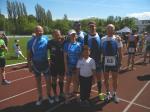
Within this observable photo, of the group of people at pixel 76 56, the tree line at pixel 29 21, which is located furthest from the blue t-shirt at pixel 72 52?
the tree line at pixel 29 21

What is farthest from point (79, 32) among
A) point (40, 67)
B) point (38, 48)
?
point (40, 67)

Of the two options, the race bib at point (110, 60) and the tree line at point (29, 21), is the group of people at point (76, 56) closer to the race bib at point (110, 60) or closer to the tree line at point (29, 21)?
the race bib at point (110, 60)

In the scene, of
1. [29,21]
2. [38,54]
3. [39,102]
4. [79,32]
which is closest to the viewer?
[38,54]

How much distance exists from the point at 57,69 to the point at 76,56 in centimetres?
67

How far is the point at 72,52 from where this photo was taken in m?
7.17

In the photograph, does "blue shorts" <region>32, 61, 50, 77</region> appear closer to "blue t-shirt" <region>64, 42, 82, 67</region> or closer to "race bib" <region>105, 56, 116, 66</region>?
"blue t-shirt" <region>64, 42, 82, 67</region>

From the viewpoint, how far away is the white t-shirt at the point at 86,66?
23.4ft

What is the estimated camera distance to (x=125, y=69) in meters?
13.3

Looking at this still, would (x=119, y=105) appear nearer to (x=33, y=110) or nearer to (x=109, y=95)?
(x=109, y=95)

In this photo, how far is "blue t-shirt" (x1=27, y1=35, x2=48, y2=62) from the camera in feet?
23.6

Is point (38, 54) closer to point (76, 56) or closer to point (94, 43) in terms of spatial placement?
point (76, 56)

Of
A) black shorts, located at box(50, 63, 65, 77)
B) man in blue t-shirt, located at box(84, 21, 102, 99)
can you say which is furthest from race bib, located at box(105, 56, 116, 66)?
black shorts, located at box(50, 63, 65, 77)

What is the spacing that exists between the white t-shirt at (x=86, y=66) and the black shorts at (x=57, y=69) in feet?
1.84

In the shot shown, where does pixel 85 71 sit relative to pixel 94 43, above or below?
below
